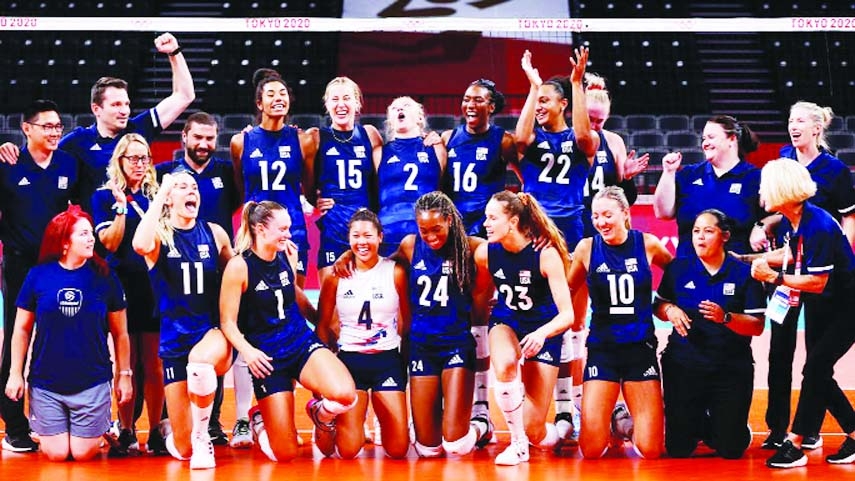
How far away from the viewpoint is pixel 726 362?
7137 millimetres

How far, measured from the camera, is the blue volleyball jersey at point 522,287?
23.8 ft

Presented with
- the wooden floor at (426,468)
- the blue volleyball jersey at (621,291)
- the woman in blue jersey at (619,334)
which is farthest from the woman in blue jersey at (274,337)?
the blue volleyball jersey at (621,291)

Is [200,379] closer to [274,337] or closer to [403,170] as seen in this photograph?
[274,337]

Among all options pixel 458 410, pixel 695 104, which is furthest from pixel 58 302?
pixel 695 104

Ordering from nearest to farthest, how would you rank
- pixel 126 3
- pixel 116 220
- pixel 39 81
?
pixel 116 220 < pixel 39 81 < pixel 126 3

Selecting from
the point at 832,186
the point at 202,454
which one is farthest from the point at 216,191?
the point at 832,186

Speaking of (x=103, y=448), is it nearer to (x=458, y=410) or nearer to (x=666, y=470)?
(x=458, y=410)

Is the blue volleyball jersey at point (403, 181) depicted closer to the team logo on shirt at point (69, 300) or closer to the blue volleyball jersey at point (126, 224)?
the blue volleyball jersey at point (126, 224)

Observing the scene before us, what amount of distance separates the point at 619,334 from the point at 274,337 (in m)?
2.28

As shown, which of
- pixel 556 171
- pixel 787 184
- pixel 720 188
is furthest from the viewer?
pixel 556 171

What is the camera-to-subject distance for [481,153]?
802 centimetres

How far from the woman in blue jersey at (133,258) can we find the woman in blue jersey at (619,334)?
9.57 ft

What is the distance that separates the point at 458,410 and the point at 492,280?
3.01 feet

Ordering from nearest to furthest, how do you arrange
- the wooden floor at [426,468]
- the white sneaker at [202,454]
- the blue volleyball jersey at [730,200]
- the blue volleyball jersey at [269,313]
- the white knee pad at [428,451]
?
the wooden floor at [426,468] < the white sneaker at [202,454] < the blue volleyball jersey at [269,313] < the white knee pad at [428,451] < the blue volleyball jersey at [730,200]
